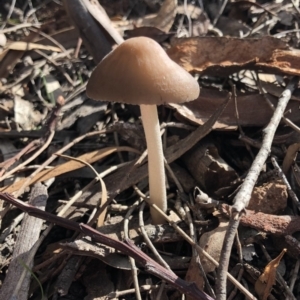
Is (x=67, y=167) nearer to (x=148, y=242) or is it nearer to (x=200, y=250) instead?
(x=148, y=242)

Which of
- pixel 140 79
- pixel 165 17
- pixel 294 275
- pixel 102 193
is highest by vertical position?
pixel 140 79

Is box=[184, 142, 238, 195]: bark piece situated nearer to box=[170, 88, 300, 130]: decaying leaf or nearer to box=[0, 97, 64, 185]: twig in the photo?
box=[170, 88, 300, 130]: decaying leaf

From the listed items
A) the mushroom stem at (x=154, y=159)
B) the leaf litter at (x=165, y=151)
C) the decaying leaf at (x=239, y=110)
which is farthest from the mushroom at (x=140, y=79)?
the decaying leaf at (x=239, y=110)

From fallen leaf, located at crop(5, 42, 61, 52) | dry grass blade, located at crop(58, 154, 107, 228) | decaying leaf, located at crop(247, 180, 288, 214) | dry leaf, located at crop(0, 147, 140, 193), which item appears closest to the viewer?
decaying leaf, located at crop(247, 180, 288, 214)

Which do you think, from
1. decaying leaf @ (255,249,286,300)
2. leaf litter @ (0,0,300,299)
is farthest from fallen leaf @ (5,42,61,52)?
decaying leaf @ (255,249,286,300)

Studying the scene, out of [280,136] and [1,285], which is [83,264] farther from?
[280,136]

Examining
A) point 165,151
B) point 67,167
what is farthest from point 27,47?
point 165,151
